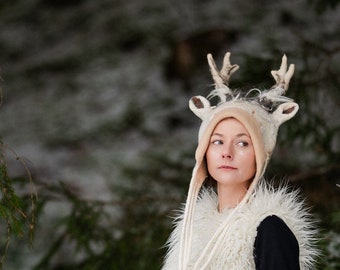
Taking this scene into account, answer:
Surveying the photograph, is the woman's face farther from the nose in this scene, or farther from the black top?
the black top

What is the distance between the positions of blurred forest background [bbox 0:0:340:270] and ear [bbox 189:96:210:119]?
1123 mm

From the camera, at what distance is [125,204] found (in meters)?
3.77

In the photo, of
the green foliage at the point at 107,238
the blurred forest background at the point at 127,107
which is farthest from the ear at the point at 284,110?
the green foliage at the point at 107,238

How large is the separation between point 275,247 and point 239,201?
9.9 inches

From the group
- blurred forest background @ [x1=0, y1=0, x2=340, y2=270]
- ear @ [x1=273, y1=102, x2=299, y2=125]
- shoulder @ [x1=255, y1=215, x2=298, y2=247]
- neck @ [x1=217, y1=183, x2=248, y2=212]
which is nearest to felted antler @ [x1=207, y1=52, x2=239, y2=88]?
ear @ [x1=273, y1=102, x2=299, y2=125]

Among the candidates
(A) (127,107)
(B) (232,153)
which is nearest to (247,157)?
(B) (232,153)

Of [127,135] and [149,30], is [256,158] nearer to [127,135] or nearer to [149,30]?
[127,135]

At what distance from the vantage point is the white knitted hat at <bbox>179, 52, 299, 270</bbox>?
2.25 m

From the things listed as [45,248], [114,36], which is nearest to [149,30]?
[114,36]

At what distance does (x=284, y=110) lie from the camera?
2.36 m

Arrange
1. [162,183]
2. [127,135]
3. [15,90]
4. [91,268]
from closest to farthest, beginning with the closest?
[91,268] → [162,183] → [127,135] → [15,90]

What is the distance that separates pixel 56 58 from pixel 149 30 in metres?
0.79

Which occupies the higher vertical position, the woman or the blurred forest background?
the blurred forest background

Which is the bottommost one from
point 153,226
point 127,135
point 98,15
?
point 153,226
